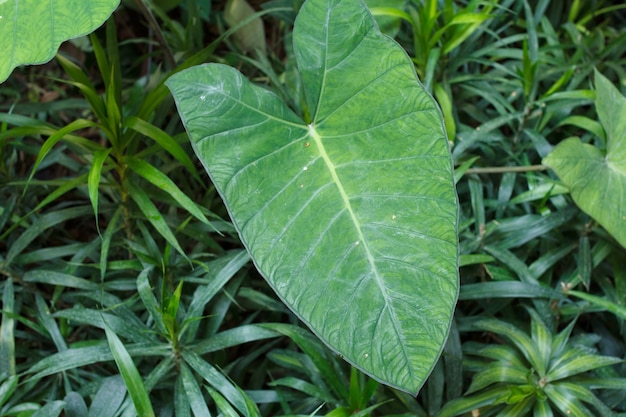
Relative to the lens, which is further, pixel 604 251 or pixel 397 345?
pixel 604 251

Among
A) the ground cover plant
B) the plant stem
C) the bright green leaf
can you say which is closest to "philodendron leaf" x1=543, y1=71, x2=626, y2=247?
the ground cover plant

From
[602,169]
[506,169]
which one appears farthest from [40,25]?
[602,169]

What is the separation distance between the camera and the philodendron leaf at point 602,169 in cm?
139

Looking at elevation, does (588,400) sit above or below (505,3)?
below

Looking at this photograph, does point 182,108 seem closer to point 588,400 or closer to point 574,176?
point 574,176

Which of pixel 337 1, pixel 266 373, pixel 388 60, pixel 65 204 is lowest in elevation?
pixel 266 373

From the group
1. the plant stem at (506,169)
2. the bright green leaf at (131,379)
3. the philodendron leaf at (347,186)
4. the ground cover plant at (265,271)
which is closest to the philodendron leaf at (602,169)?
the ground cover plant at (265,271)

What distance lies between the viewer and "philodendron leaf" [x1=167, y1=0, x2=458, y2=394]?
1.00m

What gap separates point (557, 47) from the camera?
1.86 meters

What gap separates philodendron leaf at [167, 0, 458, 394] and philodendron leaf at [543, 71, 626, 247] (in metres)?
0.42

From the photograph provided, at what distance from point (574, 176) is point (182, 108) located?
0.85 m

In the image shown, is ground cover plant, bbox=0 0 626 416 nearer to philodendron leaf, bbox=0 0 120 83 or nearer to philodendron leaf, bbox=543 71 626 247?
philodendron leaf, bbox=543 71 626 247

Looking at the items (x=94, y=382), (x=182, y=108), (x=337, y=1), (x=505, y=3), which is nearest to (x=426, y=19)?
(x=505, y=3)

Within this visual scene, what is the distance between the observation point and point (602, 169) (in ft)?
4.77
